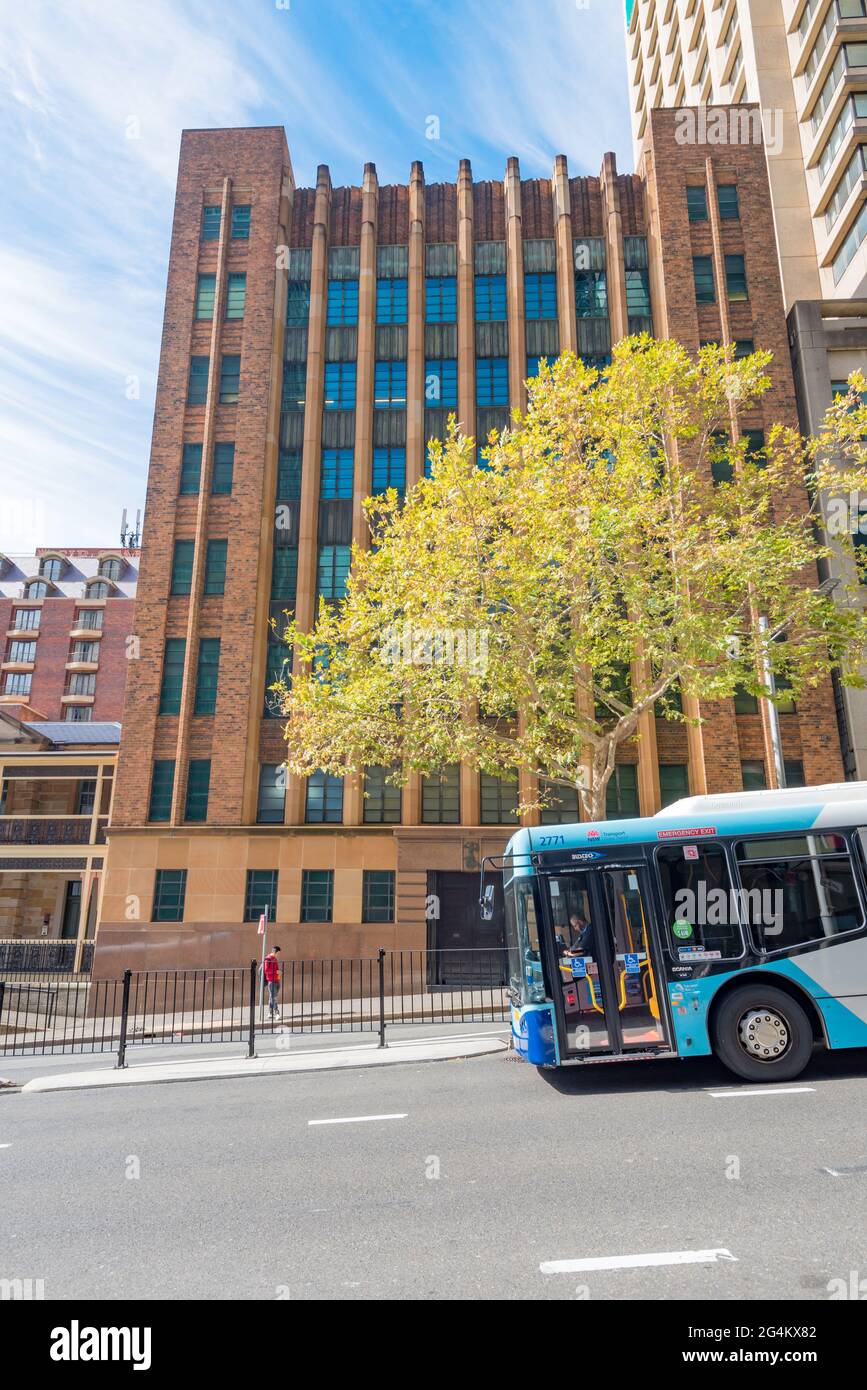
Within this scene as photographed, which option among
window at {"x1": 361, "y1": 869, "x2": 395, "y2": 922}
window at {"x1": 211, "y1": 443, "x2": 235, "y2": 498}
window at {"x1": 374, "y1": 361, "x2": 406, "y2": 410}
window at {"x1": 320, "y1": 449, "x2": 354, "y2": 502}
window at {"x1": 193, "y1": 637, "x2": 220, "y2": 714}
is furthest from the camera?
window at {"x1": 374, "y1": 361, "x2": 406, "y2": 410}

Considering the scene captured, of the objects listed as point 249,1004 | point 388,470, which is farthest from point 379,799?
point 388,470

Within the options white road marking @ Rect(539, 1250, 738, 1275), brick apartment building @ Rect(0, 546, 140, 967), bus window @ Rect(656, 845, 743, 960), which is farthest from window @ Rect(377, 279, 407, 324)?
white road marking @ Rect(539, 1250, 738, 1275)

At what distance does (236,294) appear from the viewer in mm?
31156

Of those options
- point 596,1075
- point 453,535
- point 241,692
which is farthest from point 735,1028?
point 241,692

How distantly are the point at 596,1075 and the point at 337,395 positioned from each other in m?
27.0

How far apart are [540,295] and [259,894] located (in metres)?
24.6

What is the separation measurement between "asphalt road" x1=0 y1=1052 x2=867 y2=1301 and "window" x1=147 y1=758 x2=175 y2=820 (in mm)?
17795

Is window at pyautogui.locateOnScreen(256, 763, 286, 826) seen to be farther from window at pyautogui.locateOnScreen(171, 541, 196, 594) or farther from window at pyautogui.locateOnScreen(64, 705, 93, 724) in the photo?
window at pyautogui.locateOnScreen(64, 705, 93, 724)

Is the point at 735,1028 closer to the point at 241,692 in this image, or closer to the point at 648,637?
the point at 648,637

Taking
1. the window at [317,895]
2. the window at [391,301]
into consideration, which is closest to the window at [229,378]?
the window at [391,301]

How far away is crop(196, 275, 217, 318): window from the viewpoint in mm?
31062

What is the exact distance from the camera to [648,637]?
14.8m

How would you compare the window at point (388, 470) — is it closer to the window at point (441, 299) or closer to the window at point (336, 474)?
the window at point (336, 474)

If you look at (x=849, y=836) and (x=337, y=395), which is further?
(x=337, y=395)
